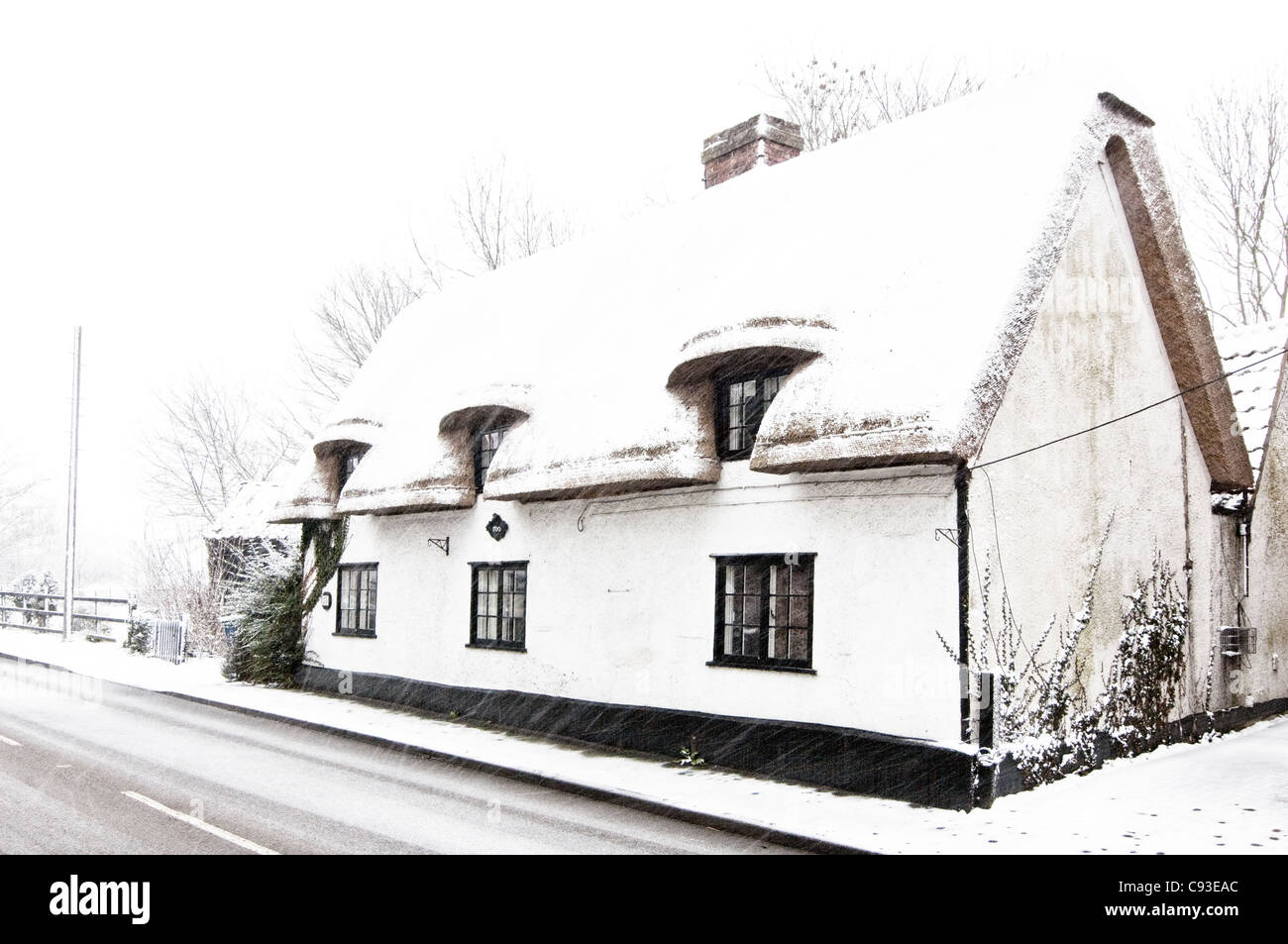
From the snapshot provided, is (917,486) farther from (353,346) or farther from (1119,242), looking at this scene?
(353,346)

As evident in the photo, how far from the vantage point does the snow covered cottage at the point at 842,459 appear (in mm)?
9766

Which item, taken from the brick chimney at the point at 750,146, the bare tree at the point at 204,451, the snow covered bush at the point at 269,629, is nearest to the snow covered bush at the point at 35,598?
the bare tree at the point at 204,451

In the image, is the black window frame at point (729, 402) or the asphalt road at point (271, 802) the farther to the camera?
the black window frame at point (729, 402)

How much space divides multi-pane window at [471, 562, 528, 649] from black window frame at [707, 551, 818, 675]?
12.0 ft

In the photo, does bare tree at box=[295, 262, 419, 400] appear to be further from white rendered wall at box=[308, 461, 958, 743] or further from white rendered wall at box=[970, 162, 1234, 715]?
white rendered wall at box=[970, 162, 1234, 715]

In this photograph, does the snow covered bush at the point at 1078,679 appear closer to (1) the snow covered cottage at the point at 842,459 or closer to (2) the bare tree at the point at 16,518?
(1) the snow covered cottage at the point at 842,459

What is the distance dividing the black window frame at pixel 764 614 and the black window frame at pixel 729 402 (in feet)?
3.87

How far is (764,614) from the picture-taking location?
1117 cm

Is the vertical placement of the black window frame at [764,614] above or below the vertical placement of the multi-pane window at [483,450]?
below

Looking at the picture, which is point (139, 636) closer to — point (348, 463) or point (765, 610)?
point (348, 463)

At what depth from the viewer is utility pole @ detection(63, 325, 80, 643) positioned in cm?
2688

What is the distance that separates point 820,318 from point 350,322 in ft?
93.6

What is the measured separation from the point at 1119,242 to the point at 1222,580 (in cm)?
486
